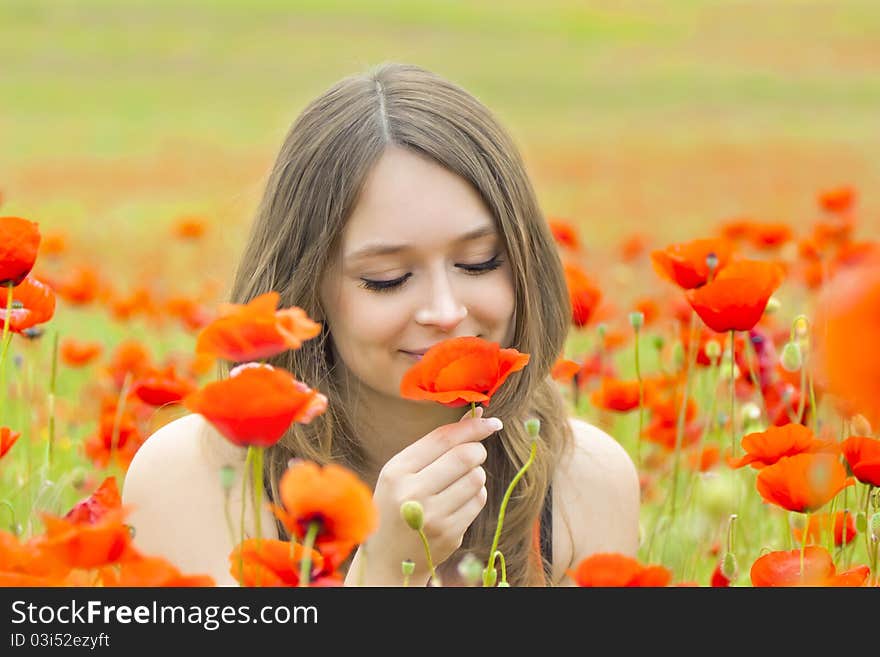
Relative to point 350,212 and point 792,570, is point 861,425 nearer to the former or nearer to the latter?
point 792,570

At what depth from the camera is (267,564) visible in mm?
918

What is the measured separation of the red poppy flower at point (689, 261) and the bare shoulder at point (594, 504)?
38 cm

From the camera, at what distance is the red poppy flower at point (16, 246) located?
1.21m

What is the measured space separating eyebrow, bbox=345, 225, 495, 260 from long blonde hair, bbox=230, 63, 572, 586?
46 mm

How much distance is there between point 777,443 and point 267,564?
20.4 inches

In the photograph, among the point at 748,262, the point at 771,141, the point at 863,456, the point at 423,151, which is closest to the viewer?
the point at 863,456

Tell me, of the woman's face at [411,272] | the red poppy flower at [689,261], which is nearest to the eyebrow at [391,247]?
the woman's face at [411,272]

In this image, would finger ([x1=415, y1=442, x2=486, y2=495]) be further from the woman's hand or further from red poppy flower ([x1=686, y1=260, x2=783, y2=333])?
red poppy flower ([x1=686, y1=260, x2=783, y2=333])

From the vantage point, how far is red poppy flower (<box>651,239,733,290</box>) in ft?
4.91

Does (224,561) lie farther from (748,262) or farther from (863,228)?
(863,228)

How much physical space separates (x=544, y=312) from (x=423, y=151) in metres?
0.31

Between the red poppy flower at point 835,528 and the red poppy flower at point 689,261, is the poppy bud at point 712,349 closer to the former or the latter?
the red poppy flower at point 689,261

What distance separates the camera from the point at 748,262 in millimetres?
1408
